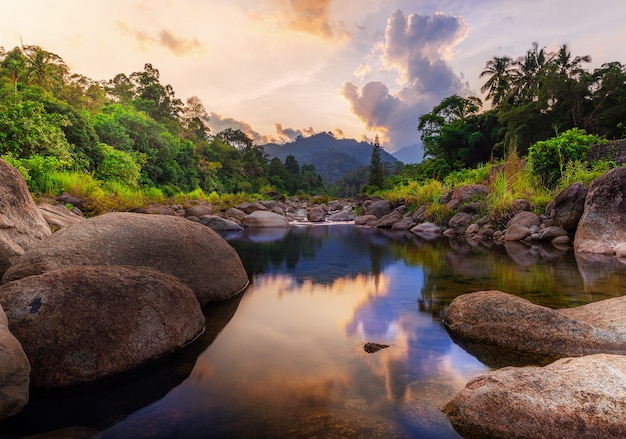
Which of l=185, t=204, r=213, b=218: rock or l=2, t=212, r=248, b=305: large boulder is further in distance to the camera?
l=185, t=204, r=213, b=218: rock

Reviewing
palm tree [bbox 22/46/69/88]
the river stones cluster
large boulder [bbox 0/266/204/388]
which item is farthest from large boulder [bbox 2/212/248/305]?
palm tree [bbox 22/46/69/88]

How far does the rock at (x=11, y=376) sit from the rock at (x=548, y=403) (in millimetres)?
2818

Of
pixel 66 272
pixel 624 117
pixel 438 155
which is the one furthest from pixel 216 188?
pixel 66 272

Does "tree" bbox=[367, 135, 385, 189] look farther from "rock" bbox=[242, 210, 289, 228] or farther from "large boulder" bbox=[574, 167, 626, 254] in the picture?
"large boulder" bbox=[574, 167, 626, 254]

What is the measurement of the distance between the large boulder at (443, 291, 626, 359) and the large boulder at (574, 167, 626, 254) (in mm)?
6073

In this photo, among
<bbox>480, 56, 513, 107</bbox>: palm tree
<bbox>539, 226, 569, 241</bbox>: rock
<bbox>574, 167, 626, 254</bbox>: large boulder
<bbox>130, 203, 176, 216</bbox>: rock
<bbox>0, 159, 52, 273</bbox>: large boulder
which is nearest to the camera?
<bbox>0, 159, 52, 273</bbox>: large boulder

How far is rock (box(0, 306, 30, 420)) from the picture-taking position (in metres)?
2.21

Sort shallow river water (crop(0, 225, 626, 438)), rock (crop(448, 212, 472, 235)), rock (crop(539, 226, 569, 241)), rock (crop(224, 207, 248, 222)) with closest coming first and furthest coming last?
shallow river water (crop(0, 225, 626, 438)) < rock (crop(539, 226, 569, 241)) < rock (crop(448, 212, 472, 235)) < rock (crop(224, 207, 248, 222))

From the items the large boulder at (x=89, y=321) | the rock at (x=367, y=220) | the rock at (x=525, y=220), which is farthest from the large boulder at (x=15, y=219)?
the rock at (x=367, y=220)

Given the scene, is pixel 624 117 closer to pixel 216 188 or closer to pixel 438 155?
pixel 438 155

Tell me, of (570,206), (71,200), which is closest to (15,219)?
(71,200)

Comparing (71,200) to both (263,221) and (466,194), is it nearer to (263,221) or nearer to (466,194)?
(263,221)

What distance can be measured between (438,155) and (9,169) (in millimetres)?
39175

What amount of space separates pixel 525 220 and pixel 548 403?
11244 mm
